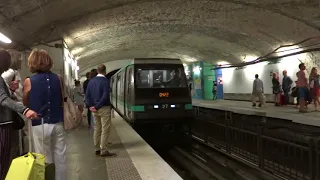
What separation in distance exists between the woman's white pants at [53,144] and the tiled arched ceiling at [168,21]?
18.3 feet

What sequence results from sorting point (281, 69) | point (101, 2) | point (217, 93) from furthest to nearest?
point (217, 93), point (281, 69), point (101, 2)

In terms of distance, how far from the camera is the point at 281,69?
1886 centimetres

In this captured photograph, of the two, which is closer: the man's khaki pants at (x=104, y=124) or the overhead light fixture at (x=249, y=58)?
the man's khaki pants at (x=104, y=124)

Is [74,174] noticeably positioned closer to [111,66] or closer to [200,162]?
[200,162]

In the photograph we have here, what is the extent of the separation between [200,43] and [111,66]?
47.1 ft

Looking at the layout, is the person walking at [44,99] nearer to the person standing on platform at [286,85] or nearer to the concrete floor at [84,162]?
the concrete floor at [84,162]

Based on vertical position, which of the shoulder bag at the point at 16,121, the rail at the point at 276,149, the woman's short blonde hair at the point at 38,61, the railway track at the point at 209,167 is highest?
the woman's short blonde hair at the point at 38,61

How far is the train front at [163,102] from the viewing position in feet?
32.2

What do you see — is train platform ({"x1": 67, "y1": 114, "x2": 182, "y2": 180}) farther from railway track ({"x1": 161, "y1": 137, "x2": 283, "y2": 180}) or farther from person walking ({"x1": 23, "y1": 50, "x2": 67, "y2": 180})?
railway track ({"x1": 161, "y1": 137, "x2": 283, "y2": 180})

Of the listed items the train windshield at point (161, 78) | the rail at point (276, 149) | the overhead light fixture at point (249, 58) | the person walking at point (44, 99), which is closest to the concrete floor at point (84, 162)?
the person walking at point (44, 99)

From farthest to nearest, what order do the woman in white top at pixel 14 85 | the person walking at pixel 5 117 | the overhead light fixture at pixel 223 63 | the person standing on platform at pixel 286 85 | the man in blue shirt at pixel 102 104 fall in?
the overhead light fixture at pixel 223 63, the person standing on platform at pixel 286 85, the man in blue shirt at pixel 102 104, the woman in white top at pixel 14 85, the person walking at pixel 5 117

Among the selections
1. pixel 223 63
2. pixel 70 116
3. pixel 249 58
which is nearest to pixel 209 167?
pixel 70 116

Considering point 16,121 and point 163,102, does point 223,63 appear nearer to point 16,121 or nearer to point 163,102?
point 163,102

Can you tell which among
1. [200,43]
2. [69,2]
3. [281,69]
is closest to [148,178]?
[69,2]
